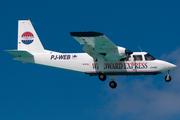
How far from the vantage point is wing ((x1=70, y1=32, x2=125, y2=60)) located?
80.1 feet

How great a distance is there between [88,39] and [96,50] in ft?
6.16

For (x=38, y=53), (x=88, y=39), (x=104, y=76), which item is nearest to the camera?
(x=88, y=39)

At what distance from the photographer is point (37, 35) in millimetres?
30641

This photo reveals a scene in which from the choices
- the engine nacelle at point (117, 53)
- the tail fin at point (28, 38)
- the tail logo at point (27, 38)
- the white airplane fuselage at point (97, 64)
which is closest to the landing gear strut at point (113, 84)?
the white airplane fuselage at point (97, 64)

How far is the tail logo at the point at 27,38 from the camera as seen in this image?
3017 cm

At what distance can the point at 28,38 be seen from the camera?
30.3 m

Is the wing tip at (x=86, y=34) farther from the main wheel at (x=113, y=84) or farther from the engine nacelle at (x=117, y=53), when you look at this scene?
the main wheel at (x=113, y=84)

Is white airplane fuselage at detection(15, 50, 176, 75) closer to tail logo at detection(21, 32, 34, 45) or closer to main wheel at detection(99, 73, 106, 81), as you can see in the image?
main wheel at detection(99, 73, 106, 81)

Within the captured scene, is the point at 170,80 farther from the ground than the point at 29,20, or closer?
A: closer

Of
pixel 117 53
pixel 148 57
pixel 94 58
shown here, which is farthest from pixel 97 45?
pixel 148 57

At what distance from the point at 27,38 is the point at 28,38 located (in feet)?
0.32

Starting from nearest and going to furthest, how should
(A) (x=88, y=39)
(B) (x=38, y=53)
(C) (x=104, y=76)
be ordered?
(A) (x=88, y=39) → (C) (x=104, y=76) → (B) (x=38, y=53)

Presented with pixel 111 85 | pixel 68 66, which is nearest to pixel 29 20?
pixel 68 66

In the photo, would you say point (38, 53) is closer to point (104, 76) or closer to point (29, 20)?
point (29, 20)
